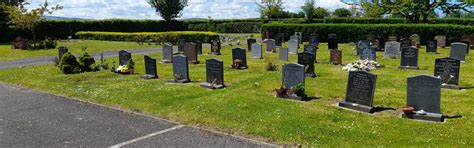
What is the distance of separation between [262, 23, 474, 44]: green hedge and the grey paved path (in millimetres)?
23160

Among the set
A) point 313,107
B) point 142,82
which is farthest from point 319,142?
point 142,82

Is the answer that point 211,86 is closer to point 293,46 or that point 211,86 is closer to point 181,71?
point 181,71

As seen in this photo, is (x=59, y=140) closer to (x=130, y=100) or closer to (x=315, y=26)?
(x=130, y=100)

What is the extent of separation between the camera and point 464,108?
9625 mm

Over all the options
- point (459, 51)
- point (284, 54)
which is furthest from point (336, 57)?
point (459, 51)

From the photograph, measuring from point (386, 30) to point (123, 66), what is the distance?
64.7ft

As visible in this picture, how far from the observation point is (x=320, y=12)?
6994 centimetres

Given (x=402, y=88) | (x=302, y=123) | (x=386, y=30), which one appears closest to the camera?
(x=302, y=123)

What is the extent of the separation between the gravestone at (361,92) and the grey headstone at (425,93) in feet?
2.55

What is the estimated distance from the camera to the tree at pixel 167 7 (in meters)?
61.4

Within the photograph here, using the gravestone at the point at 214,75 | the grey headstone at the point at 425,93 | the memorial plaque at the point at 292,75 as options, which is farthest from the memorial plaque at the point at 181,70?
the grey headstone at the point at 425,93

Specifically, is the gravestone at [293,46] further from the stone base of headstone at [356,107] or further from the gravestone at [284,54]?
the stone base of headstone at [356,107]

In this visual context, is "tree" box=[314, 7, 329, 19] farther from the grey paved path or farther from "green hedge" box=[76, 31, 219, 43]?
the grey paved path

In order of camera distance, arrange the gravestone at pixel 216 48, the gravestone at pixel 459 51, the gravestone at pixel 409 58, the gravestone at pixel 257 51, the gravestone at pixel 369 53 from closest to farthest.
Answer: the gravestone at pixel 409 58 < the gravestone at pixel 459 51 < the gravestone at pixel 369 53 < the gravestone at pixel 257 51 < the gravestone at pixel 216 48
